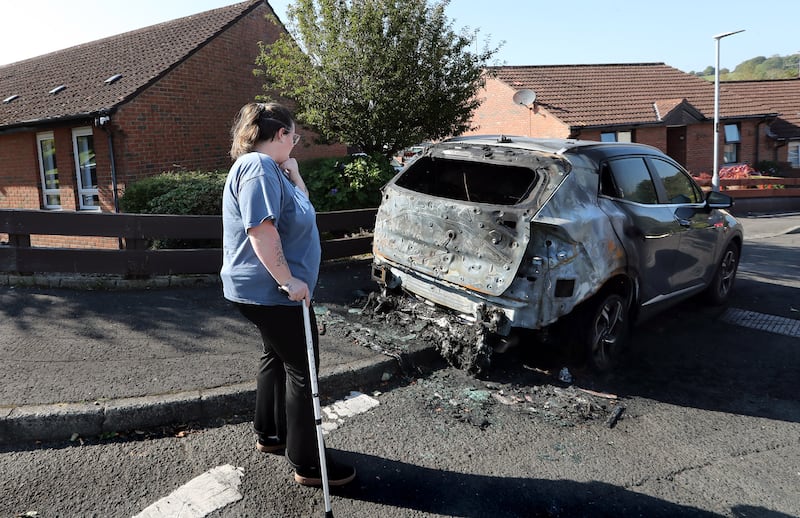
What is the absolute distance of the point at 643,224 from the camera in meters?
5.07

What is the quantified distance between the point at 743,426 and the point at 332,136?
26.7ft

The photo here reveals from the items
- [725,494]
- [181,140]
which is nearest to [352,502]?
[725,494]

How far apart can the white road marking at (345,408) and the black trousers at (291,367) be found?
25.3 inches

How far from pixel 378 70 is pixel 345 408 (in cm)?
694

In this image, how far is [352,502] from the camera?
3049 mm

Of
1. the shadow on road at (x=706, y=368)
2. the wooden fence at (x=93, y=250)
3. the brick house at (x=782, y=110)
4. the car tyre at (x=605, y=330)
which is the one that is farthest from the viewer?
the brick house at (x=782, y=110)

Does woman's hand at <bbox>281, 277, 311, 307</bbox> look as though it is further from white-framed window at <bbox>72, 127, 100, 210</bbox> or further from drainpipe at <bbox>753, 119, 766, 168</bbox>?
drainpipe at <bbox>753, 119, 766, 168</bbox>

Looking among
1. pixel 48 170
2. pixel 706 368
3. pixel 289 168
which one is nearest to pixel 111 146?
pixel 48 170

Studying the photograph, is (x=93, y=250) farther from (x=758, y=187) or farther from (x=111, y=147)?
(x=758, y=187)

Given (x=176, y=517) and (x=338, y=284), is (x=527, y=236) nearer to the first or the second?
(x=176, y=517)

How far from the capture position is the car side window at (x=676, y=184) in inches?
225

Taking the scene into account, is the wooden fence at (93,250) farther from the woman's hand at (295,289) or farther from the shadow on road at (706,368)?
the woman's hand at (295,289)

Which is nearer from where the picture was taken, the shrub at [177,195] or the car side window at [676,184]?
the car side window at [676,184]

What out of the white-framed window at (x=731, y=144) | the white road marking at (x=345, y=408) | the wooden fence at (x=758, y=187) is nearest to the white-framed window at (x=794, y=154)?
the white-framed window at (x=731, y=144)
